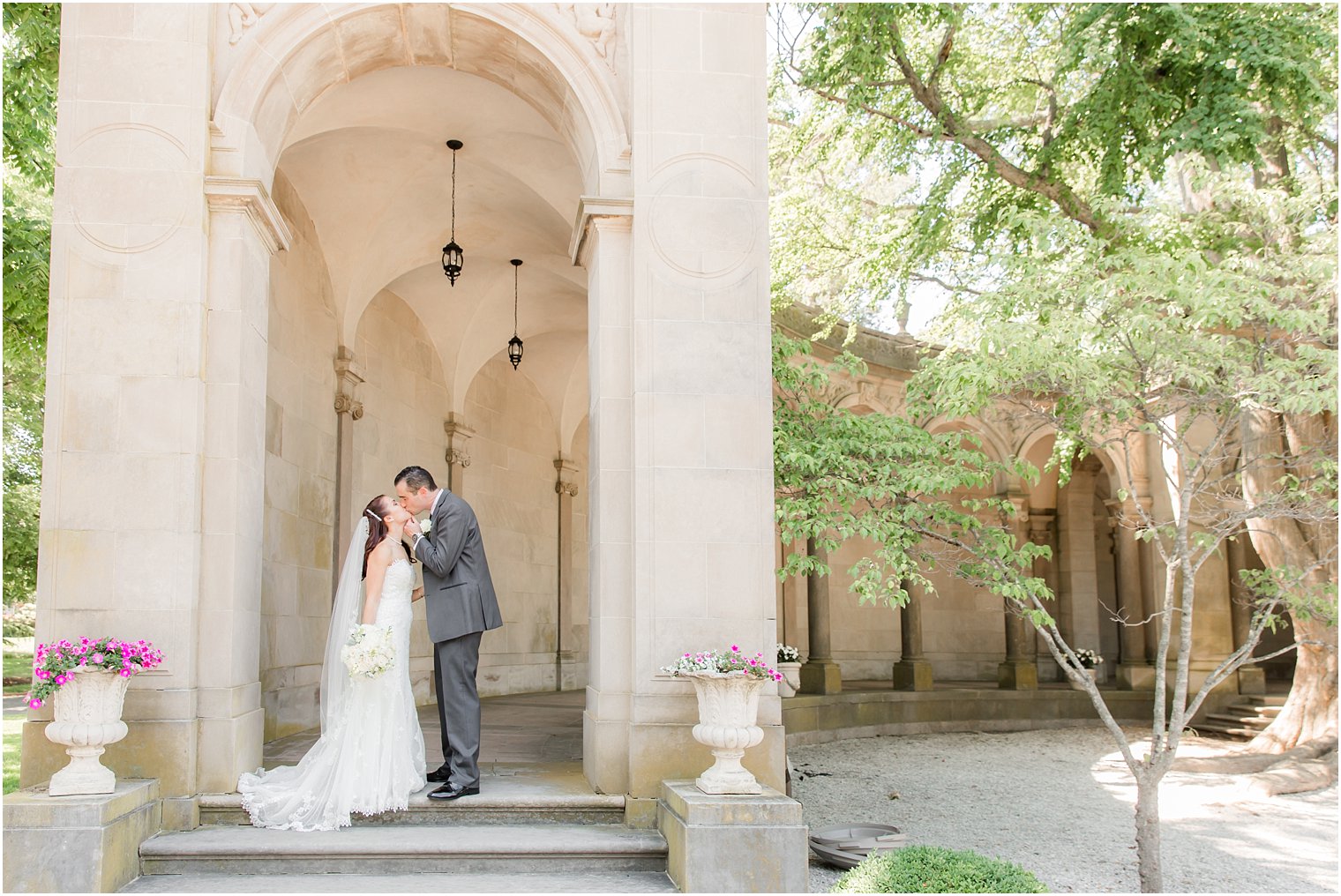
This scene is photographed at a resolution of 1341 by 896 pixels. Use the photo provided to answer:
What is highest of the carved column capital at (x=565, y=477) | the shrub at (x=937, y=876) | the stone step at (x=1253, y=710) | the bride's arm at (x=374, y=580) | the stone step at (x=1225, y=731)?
the carved column capital at (x=565, y=477)

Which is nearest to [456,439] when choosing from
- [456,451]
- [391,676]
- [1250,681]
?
[456,451]

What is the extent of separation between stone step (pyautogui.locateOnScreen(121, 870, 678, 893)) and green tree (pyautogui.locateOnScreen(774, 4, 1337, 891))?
366 centimetres

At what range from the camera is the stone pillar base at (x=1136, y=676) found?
18.6 m

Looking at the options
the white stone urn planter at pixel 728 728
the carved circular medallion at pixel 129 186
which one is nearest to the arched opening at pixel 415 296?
the carved circular medallion at pixel 129 186

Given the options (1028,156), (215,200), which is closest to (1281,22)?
(1028,156)

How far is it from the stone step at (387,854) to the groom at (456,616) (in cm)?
60

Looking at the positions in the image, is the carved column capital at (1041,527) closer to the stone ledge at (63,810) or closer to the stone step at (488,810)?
the stone step at (488,810)

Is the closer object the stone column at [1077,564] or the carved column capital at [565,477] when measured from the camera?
the carved column capital at [565,477]

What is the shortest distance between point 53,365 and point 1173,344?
24.4 ft

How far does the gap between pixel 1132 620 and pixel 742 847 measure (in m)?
16.1

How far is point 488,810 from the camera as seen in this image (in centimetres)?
626

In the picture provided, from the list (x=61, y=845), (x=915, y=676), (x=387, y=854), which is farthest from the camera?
(x=915, y=676)

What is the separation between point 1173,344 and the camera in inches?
306

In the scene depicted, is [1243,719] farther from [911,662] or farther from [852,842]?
[852,842]
